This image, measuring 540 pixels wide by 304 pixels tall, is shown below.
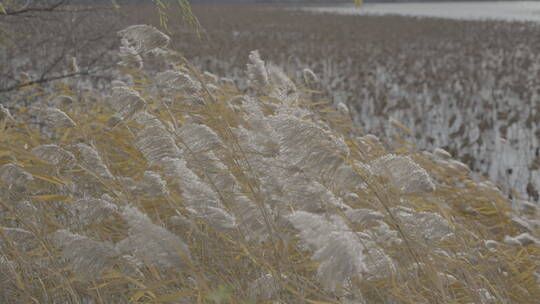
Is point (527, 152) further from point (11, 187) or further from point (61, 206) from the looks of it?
point (11, 187)

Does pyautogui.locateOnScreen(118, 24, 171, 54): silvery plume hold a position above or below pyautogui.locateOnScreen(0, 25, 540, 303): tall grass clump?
above

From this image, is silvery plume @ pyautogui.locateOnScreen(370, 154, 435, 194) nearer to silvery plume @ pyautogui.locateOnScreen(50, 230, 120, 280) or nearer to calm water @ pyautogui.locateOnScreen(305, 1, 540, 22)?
silvery plume @ pyautogui.locateOnScreen(50, 230, 120, 280)

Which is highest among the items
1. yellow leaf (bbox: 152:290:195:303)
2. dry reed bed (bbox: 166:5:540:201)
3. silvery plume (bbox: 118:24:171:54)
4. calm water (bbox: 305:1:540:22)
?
silvery plume (bbox: 118:24:171:54)

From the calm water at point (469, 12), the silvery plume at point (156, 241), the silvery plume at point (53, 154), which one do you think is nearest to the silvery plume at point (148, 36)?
the silvery plume at point (53, 154)

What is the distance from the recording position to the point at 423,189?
52.6 inches

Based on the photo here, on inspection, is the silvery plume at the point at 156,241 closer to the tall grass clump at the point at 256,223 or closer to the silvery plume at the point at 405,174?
the tall grass clump at the point at 256,223

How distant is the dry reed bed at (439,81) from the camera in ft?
18.1

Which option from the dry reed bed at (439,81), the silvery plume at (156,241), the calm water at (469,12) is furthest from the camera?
the calm water at (469,12)

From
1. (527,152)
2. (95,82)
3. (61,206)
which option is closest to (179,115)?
(61,206)

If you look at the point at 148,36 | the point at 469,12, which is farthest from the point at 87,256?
the point at 469,12

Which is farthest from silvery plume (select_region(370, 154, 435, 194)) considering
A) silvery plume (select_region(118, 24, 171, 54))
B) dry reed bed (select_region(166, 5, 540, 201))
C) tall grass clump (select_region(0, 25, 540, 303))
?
dry reed bed (select_region(166, 5, 540, 201))

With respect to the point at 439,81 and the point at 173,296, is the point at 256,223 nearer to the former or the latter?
the point at 173,296

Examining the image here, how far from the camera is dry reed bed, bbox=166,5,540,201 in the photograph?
551cm

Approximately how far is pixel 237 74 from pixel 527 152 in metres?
6.42
